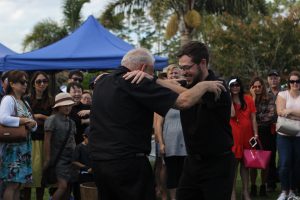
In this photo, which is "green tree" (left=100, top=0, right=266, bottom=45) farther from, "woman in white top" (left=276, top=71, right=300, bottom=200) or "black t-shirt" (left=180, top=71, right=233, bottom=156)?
"black t-shirt" (left=180, top=71, right=233, bottom=156)

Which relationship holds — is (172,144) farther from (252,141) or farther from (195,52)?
(195,52)

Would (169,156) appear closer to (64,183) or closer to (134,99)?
(64,183)

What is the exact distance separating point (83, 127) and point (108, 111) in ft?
12.3

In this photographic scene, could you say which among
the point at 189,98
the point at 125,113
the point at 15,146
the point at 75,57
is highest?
the point at 75,57

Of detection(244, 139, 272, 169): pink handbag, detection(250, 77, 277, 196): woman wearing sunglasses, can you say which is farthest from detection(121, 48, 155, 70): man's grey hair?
detection(250, 77, 277, 196): woman wearing sunglasses

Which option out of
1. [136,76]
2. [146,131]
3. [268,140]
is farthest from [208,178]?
[268,140]

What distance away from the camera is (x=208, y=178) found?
4.58 meters

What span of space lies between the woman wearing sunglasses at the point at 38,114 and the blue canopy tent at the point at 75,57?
3.12 metres

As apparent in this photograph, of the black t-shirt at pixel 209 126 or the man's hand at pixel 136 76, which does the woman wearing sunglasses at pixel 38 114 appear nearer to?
the black t-shirt at pixel 209 126

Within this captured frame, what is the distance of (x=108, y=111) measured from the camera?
13.6 ft

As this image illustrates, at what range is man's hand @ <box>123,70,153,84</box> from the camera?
4.05 metres

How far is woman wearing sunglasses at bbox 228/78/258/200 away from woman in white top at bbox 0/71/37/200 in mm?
2936

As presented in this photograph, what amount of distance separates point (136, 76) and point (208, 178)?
112 centimetres

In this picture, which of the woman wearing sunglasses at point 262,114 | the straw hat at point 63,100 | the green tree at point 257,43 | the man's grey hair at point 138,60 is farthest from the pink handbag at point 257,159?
the green tree at point 257,43
